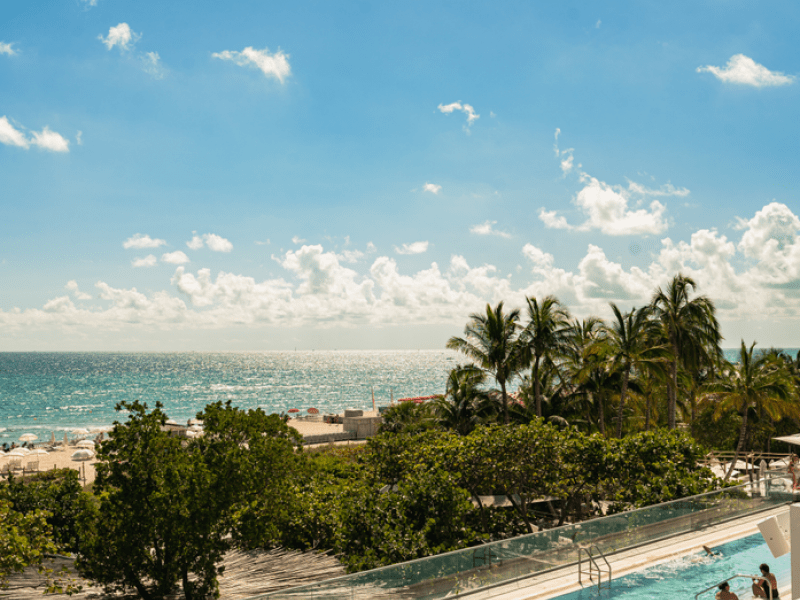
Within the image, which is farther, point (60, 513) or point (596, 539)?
point (60, 513)

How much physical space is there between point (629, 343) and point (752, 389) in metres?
7.46

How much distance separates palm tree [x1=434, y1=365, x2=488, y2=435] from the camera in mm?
29125

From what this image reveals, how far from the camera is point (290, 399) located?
129 meters

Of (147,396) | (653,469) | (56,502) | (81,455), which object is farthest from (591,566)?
(147,396)

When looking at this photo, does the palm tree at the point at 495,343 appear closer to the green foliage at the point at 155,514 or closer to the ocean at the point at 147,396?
the green foliage at the point at 155,514

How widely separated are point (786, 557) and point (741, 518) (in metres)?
2.22

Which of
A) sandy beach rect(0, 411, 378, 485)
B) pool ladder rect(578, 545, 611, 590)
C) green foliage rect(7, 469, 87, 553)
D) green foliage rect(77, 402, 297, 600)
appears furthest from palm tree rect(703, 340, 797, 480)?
green foliage rect(7, 469, 87, 553)

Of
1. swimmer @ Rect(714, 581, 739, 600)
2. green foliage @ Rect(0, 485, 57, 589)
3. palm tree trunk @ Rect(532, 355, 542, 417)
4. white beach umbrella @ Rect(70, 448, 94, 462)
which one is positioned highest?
palm tree trunk @ Rect(532, 355, 542, 417)

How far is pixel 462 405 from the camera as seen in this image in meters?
29.3

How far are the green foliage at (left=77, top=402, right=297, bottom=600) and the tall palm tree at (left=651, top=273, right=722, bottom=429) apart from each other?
26.1 m

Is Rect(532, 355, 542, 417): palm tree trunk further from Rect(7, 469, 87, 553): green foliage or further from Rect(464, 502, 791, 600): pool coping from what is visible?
Rect(7, 469, 87, 553): green foliage

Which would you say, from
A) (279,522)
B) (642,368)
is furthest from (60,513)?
(642,368)

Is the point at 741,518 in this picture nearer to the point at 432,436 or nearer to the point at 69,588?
the point at 432,436

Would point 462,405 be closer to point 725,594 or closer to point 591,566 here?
point 591,566
